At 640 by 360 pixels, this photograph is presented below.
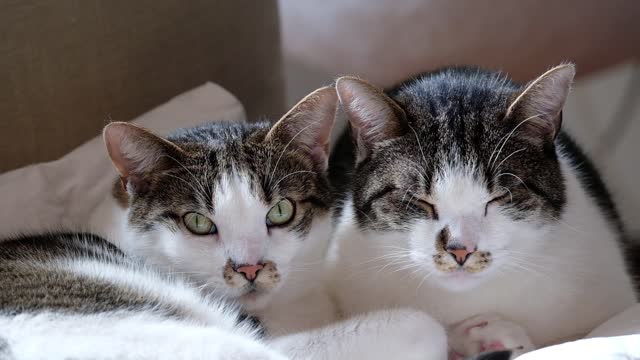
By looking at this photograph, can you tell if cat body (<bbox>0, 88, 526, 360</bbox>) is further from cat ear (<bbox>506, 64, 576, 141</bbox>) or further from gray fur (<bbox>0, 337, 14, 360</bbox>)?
cat ear (<bbox>506, 64, 576, 141</bbox>)

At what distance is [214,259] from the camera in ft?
4.34

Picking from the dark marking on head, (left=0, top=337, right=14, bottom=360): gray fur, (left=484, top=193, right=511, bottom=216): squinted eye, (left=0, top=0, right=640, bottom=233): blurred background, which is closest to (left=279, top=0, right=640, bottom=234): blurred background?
(left=0, top=0, right=640, bottom=233): blurred background

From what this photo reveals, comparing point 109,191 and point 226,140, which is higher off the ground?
point 226,140

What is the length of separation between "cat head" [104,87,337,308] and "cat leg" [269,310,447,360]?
12 cm

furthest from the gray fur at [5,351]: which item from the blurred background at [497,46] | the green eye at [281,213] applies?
the blurred background at [497,46]

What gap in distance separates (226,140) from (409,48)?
121 cm

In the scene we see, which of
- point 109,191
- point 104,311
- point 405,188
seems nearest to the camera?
point 104,311

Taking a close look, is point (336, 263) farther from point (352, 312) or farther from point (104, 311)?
point (104, 311)

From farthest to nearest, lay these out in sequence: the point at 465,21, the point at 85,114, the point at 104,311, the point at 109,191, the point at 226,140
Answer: the point at 465,21 → the point at 85,114 → the point at 109,191 → the point at 226,140 → the point at 104,311

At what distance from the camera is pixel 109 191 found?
1698 millimetres

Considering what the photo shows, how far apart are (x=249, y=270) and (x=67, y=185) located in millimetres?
605

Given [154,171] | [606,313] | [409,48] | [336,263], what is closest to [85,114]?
[154,171]

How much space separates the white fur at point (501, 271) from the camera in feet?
4.22

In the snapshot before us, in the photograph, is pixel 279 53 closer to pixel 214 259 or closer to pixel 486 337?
pixel 214 259
